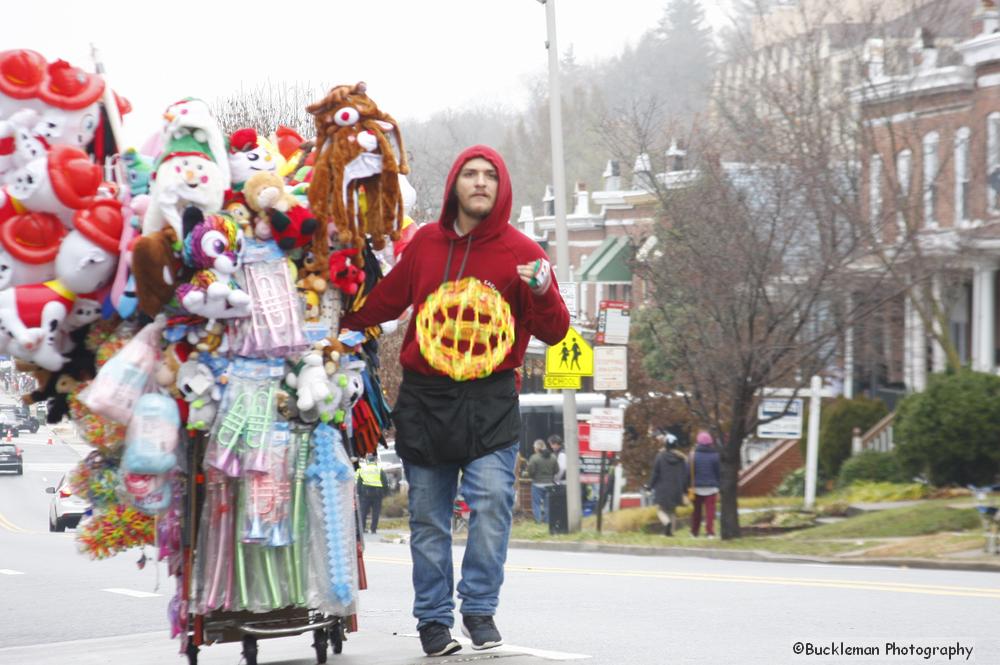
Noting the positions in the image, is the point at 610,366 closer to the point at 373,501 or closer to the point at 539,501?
the point at 539,501

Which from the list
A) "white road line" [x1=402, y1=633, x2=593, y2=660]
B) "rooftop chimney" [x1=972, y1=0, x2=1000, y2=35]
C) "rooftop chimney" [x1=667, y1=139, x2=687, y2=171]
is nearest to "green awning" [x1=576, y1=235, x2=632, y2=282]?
"rooftop chimney" [x1=972, y1=0, x2=1000, y2=35]

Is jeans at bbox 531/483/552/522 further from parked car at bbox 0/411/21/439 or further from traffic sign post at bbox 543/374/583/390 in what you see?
parked car at bbox 0/411/21/439

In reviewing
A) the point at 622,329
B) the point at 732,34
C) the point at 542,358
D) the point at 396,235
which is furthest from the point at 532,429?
the point at 396,235

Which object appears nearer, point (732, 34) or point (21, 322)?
point (21, 322)

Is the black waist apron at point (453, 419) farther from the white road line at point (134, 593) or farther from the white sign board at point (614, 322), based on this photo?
the white sign board at point (614, 322)

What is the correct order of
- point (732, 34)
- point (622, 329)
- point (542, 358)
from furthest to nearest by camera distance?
point (542, 358) < point (732, 34) < point (622, 329)

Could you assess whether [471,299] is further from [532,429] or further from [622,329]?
[532,429]

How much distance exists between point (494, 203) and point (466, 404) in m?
0.85

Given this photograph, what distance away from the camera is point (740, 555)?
1986cm

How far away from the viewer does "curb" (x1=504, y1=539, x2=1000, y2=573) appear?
16719mm

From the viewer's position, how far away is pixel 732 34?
37.7 meters

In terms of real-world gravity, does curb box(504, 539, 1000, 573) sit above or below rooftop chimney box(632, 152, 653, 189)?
below

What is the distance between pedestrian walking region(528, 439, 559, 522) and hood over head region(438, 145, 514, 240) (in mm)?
22195

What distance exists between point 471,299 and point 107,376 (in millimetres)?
1502
